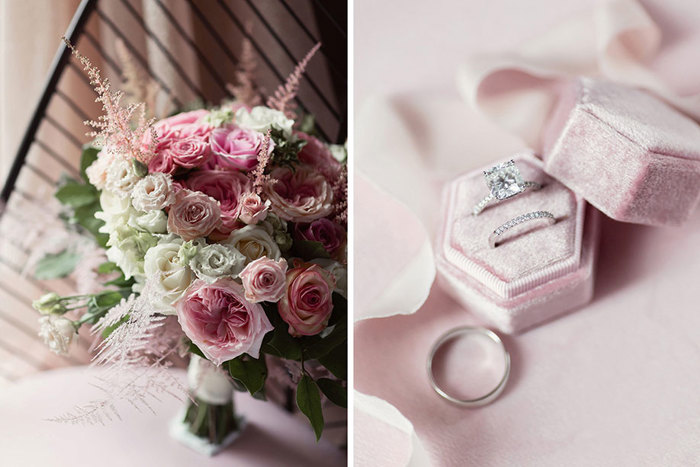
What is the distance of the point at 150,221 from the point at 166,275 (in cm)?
5

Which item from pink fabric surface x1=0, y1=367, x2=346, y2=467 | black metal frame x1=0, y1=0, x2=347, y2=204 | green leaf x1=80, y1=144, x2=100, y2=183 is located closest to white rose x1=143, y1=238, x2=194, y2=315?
pink fabric surface x1=0, y1=367, x2=346, y2=467

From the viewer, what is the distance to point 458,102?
0.83 metres

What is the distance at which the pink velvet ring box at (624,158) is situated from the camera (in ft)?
1.94

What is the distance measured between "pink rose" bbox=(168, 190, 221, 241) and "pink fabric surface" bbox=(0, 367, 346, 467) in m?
0.16

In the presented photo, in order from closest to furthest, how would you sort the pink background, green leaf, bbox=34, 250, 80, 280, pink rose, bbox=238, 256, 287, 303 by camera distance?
pink rose, bbox=238, 256, 287, 303 → the pink background → green leaf, bbox=34, 250, 80, 280

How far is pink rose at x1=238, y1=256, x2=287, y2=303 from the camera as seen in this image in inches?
18.7

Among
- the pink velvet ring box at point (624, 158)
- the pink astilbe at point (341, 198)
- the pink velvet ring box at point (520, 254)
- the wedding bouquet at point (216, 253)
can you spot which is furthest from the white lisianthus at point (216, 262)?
the pink velvet ring box at point (624, 158)

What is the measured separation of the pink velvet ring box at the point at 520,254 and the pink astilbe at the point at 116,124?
0.31 m

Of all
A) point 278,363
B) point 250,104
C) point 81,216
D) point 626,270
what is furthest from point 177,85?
Answer: point 626,270

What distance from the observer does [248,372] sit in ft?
1.80

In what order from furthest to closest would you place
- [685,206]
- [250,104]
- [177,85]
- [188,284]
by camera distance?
[177,85]
[250,104]
[685,206]
[188,284]

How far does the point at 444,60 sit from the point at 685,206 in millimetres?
370

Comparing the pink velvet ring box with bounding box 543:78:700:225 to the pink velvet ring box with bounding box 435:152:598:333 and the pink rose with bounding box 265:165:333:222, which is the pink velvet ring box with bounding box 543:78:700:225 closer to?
the pink velvet ring box with bounding box 435:152:598:333

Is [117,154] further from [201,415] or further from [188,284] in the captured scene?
[201,415]
